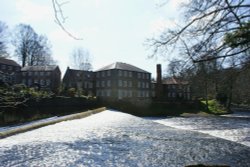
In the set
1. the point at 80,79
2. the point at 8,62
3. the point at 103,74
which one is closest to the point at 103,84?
the point at 103,74

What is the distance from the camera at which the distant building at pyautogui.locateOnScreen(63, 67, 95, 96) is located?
67.3 m

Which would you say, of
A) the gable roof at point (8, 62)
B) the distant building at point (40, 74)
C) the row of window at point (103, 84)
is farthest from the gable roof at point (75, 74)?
the gable roof at point (8, 62)

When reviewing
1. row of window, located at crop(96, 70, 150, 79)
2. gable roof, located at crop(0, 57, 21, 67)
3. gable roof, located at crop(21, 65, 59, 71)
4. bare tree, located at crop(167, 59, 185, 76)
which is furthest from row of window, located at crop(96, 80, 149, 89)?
bare tree, located at crop(167, 59, 185, 76)

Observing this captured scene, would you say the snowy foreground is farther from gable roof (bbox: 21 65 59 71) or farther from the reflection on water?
gable roof (bbox: 21 65 59 71)

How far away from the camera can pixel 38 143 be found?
462 inches

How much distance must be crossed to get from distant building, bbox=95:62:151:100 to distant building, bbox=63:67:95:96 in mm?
3218

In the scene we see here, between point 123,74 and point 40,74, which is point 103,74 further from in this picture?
point 40,74

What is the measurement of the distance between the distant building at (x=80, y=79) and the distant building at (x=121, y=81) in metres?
3.22

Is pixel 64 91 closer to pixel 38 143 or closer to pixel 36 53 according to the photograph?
pixel 36 53

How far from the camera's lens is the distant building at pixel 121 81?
58875 mm

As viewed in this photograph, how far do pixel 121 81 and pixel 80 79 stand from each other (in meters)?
13.1

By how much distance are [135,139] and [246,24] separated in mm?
7528

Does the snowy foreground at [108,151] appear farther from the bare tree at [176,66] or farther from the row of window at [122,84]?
the row of window at [122,84]

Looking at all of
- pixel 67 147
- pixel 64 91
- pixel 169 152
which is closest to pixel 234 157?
pixel 169 152
